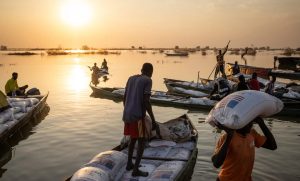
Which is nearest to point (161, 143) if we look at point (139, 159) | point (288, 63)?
point (139, 159)

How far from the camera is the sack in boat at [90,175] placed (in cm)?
526

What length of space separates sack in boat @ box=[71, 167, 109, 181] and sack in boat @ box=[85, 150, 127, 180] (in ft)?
0.89

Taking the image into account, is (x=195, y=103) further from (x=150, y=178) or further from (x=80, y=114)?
(x=150, y=178)

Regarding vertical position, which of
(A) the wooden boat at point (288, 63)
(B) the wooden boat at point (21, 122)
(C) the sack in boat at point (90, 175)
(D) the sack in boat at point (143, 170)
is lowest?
(B) the wooden boat at point (21, 122)

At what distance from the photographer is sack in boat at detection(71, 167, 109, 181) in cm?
526

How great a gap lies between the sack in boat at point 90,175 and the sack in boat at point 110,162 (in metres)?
0.27

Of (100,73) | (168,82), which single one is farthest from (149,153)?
(100,73)

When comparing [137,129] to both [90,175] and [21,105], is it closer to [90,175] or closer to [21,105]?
[90,175]

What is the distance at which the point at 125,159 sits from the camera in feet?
22.0

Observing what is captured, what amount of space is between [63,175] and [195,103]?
342 inches

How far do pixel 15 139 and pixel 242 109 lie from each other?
407 inches

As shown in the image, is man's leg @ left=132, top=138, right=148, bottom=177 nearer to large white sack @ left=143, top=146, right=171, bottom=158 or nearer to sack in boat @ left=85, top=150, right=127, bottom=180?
sack in boat @ left=85, top=150, right=127, bottom=180

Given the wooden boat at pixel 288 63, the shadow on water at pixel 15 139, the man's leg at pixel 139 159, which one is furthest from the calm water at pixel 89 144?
the wooden boat at pixel 288 63

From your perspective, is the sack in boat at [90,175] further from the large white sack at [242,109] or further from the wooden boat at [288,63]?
the wooden boat at [288,63]
